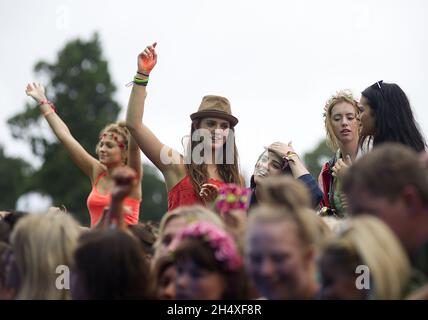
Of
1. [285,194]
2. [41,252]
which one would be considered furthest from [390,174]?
[41,252]

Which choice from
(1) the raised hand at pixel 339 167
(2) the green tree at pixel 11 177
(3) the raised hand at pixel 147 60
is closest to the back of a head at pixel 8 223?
(3) the raised hand at pixel 147 60

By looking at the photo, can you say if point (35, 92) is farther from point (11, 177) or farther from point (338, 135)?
point (11, 177)

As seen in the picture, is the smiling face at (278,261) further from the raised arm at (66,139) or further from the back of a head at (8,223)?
the raised arm at (66,139)

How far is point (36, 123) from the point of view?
185 ft

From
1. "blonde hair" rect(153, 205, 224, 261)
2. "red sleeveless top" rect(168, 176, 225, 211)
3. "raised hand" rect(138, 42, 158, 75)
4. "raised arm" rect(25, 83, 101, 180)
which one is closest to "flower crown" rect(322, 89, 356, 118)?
"red sleeveless top" rect(168, 176, 225, 211)

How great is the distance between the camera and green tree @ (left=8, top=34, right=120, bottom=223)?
53.0 m

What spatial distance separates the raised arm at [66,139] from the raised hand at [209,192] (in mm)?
1769

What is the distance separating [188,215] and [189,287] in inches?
29.2

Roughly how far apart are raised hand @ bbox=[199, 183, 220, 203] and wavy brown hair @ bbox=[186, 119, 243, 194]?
368mm

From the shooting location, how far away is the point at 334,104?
24.9 ft

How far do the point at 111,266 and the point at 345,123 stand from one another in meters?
3.58

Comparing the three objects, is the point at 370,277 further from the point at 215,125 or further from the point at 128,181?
the point at 215,125

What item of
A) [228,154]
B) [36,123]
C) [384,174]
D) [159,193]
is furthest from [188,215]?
[159,193]
